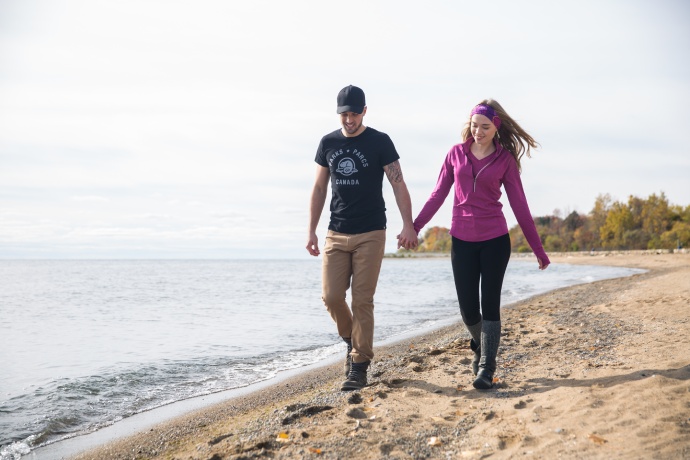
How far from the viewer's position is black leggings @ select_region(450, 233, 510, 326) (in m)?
4.17

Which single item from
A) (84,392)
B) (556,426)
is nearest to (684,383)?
(556,426)

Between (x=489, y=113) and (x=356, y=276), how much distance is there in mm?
1704

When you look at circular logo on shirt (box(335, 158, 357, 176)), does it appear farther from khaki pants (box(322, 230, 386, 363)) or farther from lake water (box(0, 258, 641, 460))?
lake water (box(0, 258, 641, 460))

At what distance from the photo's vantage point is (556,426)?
319 centimetres

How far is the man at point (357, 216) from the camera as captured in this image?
4.39m

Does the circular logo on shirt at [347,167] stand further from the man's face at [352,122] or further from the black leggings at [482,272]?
the black leggings at [482,272]

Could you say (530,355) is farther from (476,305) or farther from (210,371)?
(210,371)

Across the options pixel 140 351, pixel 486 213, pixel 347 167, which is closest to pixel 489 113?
pixel 486 213

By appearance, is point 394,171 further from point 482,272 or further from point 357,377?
point 357,377

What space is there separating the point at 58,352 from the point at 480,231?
699cm

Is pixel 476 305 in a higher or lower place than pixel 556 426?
higher

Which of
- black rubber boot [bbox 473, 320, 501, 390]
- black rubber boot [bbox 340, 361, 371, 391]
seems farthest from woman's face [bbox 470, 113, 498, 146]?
black rubber boot [bbox 340, 361, 371, 391]

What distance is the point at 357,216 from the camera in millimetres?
4438

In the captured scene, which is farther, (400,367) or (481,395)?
(400,367)
